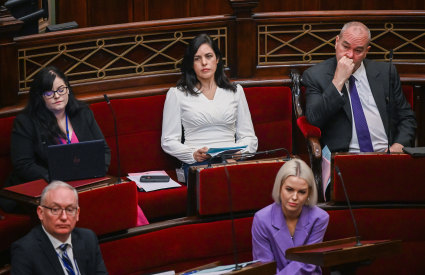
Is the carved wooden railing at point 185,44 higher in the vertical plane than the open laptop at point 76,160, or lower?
higher

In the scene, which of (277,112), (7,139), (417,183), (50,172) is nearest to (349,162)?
(417,183)

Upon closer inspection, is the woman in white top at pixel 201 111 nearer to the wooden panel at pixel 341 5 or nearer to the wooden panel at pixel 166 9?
the wooden panel at pixel 166 9

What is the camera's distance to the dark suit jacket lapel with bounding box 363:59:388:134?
10.1 ft

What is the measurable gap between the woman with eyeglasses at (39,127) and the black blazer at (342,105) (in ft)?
2.96

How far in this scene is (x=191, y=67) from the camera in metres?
3.13

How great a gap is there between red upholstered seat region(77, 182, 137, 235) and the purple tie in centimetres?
103

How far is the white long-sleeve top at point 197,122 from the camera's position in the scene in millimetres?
3084

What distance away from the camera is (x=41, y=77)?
8.90ft

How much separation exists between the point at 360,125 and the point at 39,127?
4.17 feet

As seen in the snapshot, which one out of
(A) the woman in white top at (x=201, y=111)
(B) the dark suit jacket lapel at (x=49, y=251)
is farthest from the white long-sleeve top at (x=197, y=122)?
(B) the dark suit jacket lapel at (x=49, y=251)

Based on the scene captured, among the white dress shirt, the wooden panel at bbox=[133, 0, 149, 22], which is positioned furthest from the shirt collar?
the wooden panel at bbox=[133, 0, 149, 22]

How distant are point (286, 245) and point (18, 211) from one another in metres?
0.98

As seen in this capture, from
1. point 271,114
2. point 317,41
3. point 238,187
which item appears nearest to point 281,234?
point 238,187

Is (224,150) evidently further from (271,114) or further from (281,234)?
(271,114)
